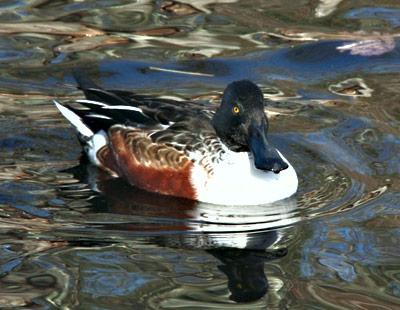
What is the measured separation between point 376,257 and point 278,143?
2.23m

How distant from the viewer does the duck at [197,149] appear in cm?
887

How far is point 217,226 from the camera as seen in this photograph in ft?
27.7

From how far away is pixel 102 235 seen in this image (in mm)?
8180

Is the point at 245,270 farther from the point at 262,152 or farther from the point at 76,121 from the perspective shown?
the point at 76,121

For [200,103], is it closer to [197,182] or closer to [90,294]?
[197,182]

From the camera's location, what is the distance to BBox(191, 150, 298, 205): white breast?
8.91 meters

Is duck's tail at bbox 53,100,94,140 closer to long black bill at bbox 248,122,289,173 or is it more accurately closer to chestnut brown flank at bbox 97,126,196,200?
chestnut brown flank at bbox 97,126,196,200

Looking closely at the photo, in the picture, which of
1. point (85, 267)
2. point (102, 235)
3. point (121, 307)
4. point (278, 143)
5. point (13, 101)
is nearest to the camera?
point (121, 307)

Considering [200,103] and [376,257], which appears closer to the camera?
[376,257]

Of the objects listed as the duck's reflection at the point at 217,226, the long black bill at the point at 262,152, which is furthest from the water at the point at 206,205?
the long black bill at the point at 262,152

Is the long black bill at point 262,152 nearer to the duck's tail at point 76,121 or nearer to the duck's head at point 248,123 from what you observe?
the duck's head at point 248,123

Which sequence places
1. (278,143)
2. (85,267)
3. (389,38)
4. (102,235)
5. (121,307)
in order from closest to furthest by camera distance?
1. (121,307)
2. (85,267)
3. (102,235)
4. (278,143)
5. (389,38)

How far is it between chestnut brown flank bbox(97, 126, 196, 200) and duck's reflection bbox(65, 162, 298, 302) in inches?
3.0

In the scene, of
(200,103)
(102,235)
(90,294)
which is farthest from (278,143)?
(90,294)
